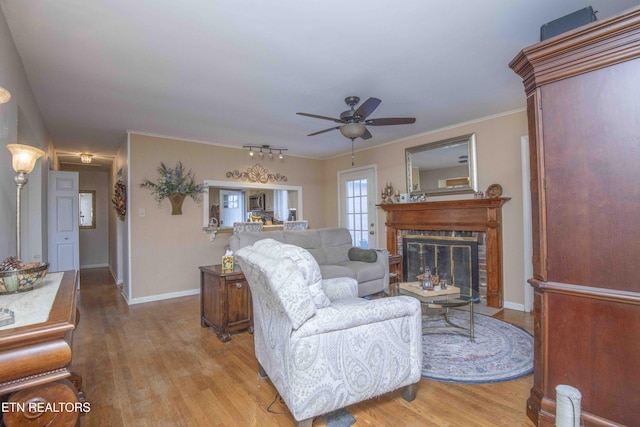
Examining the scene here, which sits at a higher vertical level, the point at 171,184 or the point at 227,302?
the point at 171,184

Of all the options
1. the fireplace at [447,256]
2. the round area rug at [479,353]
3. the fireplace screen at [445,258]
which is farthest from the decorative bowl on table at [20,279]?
the fireplace screen at [445,258]

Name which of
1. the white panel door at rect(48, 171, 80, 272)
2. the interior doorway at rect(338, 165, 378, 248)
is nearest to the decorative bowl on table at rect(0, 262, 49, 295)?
the interior doorway at rect(338, 165, 378, 248)

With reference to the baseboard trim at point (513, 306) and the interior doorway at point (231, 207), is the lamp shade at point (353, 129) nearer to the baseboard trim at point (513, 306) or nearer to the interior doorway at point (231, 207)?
the baseboard trim at point (513, 306)

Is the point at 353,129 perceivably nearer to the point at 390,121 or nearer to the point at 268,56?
the point at 390,121

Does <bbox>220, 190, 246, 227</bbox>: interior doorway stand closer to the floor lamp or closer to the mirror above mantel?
the mirror above mantel

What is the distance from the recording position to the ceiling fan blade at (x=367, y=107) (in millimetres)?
2842

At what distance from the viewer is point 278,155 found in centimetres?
621

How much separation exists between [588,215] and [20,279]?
2771 millimetres

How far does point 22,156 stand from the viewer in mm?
1762

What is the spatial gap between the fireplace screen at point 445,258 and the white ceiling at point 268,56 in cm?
178

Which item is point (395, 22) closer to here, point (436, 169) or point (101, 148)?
point (436, 169)

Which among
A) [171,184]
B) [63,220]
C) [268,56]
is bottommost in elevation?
[63,220]

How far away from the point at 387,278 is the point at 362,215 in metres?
1.94

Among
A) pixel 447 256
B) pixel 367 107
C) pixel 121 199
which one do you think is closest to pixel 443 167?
pixel 447 256
